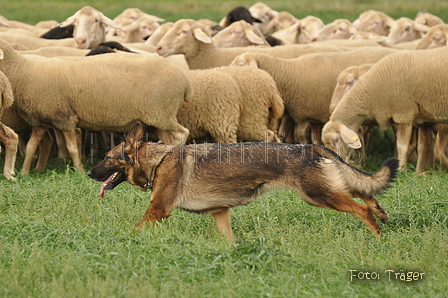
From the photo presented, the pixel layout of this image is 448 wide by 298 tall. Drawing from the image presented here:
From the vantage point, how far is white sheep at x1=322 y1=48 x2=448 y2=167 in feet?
28.8

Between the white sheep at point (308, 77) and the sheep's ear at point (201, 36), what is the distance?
85cm

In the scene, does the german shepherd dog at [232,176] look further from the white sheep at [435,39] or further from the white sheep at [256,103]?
the white sheep at [435,39]

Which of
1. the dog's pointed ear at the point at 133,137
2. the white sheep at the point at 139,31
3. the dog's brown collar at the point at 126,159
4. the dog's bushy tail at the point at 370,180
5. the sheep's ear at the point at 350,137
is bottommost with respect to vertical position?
the white sheep at the point at 139,31

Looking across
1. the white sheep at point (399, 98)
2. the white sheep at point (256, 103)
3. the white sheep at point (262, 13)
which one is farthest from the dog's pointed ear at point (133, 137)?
the white sheep at point (262, 13)

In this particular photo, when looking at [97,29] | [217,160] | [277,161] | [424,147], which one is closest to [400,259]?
[277,161]

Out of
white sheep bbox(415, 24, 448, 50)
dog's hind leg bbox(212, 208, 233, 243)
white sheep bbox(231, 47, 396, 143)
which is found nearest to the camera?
dog's hind leg bbox(212, 208, 233, 243)

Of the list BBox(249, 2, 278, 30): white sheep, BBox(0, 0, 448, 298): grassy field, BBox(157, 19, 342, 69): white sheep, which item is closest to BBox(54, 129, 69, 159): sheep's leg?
BBox(0, 0, 448, 298): grassy field

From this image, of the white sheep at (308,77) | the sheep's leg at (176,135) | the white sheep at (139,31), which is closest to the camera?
the sheep's leg at (176,135)

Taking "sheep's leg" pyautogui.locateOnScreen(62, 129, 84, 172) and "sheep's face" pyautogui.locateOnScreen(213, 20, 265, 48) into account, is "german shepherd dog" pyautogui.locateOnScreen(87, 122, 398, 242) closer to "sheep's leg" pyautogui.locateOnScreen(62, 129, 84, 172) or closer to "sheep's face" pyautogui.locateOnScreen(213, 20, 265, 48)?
"sheep's leg" pyautogui.locateOnScreen(62, 129, 84, 172)

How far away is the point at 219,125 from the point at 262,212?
313cm

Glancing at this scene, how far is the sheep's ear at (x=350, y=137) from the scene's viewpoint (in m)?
8.29

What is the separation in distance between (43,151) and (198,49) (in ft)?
11.8

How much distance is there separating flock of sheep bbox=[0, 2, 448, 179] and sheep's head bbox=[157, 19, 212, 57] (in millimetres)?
17

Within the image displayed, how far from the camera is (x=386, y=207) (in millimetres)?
6664
